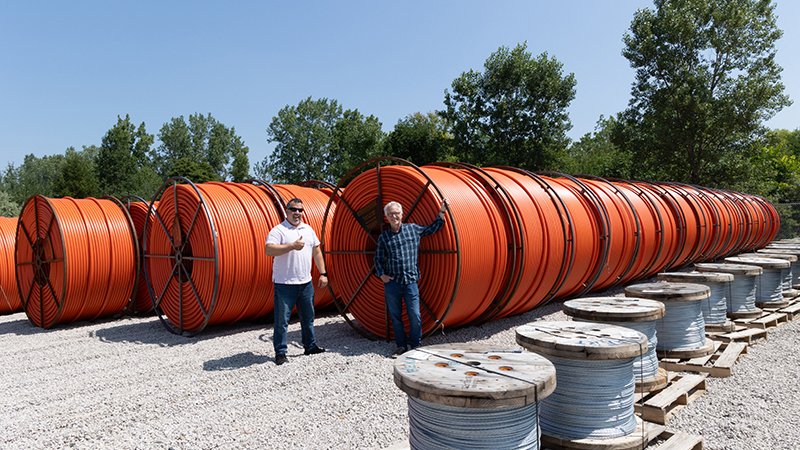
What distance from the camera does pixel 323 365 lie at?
5.64 metres

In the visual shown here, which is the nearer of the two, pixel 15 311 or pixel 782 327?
pixel 782 327

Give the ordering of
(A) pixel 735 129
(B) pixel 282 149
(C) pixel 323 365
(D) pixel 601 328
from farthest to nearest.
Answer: (B) pixel 282 149 → (A) pixel 735 129 → (C) pixel 323 365 → (D) pixel 601 328

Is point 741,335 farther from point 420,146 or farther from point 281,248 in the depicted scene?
point 420,146

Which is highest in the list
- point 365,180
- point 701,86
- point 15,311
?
point 701,86

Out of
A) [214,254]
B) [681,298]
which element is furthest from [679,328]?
[214,254]

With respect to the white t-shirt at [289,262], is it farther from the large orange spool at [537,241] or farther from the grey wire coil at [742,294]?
the grey wire coil at [742,294]

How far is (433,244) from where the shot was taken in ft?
19.9

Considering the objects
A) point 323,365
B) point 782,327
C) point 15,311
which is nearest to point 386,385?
point 323,365

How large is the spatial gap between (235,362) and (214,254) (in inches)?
72.6

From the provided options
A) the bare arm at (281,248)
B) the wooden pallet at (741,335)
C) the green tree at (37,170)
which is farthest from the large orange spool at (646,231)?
the green tree at (37,170)

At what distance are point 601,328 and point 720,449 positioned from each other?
1124 millimetres

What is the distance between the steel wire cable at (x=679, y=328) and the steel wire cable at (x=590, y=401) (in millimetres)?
2269

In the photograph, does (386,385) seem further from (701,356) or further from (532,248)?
(701,356)

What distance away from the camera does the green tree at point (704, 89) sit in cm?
2547
